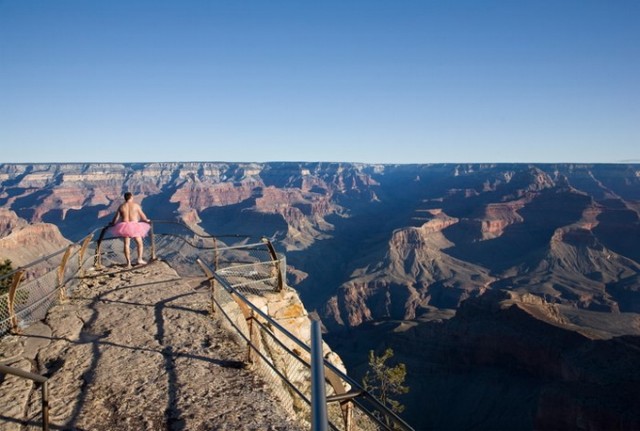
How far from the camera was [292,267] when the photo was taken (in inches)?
3989

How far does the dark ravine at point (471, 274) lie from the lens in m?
34.6

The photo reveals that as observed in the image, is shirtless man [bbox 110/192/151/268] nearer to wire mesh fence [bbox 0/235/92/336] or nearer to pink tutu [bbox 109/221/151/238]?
pink tutu [bbox 109/221/151/238]

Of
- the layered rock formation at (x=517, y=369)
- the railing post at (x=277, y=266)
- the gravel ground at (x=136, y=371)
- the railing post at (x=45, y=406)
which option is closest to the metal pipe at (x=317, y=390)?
the gravel ground at (x=136, y=371)

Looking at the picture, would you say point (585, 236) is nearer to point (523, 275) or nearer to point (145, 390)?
point (523, 275)

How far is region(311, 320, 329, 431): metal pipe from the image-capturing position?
2.17 m

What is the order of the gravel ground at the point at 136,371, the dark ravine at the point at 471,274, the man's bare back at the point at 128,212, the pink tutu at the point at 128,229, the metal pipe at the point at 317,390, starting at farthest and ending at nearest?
the dark ravine at the point at 471,274, the man's bare back at the point at 128,212, the pink tutu at the point at 128,229, the gravel ground at the point at 136,371, the metal pipe at the point at 317,390

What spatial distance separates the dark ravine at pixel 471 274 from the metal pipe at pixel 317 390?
28937mm

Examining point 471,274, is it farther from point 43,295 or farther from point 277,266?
point 43,295

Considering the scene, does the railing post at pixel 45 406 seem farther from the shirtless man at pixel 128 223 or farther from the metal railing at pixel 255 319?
the shirtless man at pixel 128 223

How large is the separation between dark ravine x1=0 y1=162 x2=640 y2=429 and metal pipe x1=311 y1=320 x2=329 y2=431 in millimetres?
28937

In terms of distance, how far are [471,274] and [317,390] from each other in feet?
312

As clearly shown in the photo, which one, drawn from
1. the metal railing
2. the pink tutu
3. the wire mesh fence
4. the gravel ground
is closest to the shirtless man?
the pink tutu

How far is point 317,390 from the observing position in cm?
239

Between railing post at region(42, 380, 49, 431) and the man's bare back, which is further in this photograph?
the man's bare back
